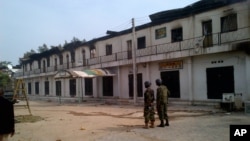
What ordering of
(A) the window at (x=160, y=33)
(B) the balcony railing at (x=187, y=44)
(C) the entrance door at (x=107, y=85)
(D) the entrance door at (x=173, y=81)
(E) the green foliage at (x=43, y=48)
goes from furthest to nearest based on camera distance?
(E) the green foliage at (x=43, y=48) → (C) the entrance door at (x=107, y=85) → (A) the window at (x=160, y=33) → (D) the entrance door at (x=173, y=81) → (B) the balcony railing at (x=187, y=44)

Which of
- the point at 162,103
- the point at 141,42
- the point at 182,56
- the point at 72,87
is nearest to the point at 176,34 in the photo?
the point at 182,56

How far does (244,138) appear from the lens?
17.6ft

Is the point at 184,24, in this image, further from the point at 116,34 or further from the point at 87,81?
the point at 87,81

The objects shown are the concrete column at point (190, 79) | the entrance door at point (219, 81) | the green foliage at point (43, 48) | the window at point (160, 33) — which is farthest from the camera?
the green foliage at point (43, 48)

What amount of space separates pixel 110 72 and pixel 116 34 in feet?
12.4

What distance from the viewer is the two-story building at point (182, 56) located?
60.1 feet

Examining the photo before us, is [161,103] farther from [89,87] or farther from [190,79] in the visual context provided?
[89,87]

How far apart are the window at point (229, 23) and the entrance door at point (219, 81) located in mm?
2442

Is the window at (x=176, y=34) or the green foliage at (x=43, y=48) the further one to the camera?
the green foliage at (x=43, y=48)

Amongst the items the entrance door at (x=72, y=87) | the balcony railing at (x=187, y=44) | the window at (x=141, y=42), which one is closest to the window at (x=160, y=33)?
the balcony railing at (x=187, y=44)

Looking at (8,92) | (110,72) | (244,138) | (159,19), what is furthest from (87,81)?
(244,138)

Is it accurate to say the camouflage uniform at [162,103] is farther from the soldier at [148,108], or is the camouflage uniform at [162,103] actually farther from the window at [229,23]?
the window at [229,23]

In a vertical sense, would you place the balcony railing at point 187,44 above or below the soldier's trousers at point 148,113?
above

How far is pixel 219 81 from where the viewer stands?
19625 millimetres
